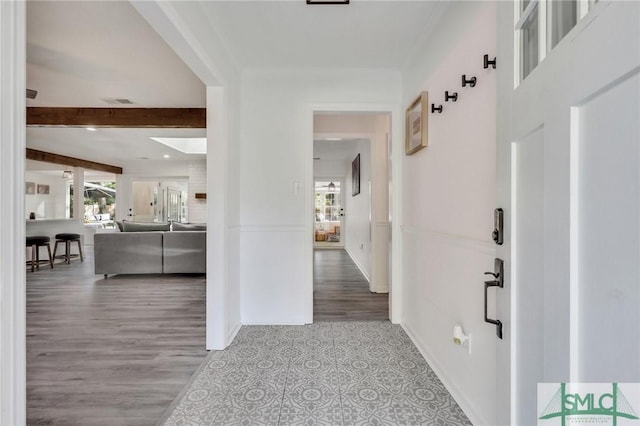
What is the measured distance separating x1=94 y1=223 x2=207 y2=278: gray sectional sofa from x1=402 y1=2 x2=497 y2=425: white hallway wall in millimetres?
3707

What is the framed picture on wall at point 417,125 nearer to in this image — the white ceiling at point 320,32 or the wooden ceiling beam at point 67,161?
the white ceiling at point 320,32

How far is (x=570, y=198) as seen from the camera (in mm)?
651

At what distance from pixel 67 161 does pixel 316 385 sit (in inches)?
336

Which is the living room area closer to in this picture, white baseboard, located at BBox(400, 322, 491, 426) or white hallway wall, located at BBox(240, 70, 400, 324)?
white hallway wall, located at BBox(240, 70, 400, 324)

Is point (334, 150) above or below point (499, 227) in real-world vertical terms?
above

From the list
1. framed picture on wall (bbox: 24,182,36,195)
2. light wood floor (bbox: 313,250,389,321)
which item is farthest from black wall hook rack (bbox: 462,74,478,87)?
framed picture on wall (bbox: 24,182,36,195)

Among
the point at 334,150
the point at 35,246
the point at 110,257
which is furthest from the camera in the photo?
the point at 334,150

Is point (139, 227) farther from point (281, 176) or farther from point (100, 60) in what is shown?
point (281, 176)

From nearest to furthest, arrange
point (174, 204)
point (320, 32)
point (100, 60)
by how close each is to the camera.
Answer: point (320, 32) → point (100, 60) → point (174, 204)

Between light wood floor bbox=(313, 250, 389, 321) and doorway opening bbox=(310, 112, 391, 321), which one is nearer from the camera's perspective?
light wood floor bbox=(313, 250, 389, 321)

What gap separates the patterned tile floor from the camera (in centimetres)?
167

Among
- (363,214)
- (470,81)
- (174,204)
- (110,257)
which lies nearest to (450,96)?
(470,81)
